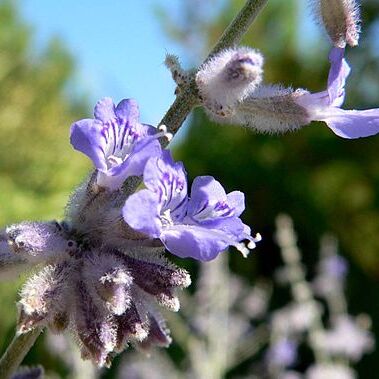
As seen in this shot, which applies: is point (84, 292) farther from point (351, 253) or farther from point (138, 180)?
point (351, 253)

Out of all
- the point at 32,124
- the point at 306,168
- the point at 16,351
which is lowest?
the point at 16,351

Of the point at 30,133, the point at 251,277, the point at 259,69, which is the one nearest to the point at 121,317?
the point at 259,69

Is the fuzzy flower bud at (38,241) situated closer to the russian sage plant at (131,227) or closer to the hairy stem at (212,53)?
the russian sage plant at (131,227)

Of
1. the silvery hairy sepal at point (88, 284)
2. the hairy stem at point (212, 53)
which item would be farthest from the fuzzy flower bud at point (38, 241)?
the hairy stem at point (212, 53)

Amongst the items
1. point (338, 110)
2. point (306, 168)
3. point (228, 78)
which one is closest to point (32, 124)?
point (306, 168)

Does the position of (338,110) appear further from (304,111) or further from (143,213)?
(143,213)

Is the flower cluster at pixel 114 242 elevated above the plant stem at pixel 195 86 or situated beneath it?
situated beneath

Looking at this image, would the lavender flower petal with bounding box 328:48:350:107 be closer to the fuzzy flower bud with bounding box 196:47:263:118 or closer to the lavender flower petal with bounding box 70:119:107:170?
the fuzzy flower bud with bounding box 196:47:263:118
